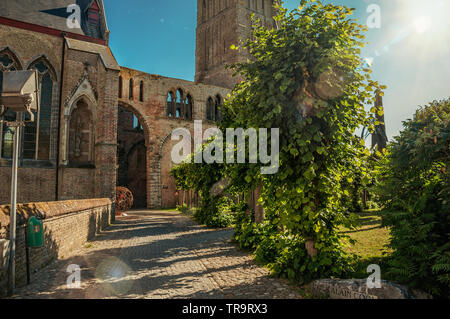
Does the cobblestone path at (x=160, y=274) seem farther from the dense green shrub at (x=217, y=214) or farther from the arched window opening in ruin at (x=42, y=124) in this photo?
the arched window opening in ruin at (x=42, y=124)

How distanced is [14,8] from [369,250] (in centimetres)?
2127

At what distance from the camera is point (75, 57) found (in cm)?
1648

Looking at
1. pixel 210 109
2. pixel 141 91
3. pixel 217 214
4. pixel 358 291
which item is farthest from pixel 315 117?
pixel 210 109

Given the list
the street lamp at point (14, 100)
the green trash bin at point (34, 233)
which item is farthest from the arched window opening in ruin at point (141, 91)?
the green trash bin at point (34, 233)

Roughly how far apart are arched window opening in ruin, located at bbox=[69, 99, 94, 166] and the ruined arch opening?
44.4ft

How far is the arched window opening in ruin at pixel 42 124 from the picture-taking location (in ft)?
51.5

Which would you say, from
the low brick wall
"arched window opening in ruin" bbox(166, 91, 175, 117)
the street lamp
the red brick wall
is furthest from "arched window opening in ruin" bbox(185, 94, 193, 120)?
the street lamp

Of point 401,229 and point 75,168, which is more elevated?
point 75,168

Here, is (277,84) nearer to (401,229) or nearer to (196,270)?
(401,229)

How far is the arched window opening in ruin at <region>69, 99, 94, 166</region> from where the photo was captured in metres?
16.5

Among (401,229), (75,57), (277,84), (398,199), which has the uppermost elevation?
(75,57)

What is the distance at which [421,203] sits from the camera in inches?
149

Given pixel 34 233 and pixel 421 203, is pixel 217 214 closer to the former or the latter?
pixel 34 233
